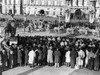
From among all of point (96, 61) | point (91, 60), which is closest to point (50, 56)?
point (91, 60)

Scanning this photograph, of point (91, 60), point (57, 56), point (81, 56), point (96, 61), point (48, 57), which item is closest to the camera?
point (96, 61)

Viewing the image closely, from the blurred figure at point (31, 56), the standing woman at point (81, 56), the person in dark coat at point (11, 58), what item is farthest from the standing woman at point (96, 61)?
the person in dark coat at point (11, 58)

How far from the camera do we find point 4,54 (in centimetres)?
1509

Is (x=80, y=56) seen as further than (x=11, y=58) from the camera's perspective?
Yes

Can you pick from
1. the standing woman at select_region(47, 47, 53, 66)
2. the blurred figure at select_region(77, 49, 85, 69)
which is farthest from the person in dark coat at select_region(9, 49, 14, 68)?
the blurred figure at select_region(77, 49, 85, 69)

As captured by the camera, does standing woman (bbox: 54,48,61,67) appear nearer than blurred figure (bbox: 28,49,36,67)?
No

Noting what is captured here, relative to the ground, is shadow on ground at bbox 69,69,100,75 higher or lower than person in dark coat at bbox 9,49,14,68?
lower

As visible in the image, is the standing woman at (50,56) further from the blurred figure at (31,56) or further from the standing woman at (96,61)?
the standing woman at (96,61)

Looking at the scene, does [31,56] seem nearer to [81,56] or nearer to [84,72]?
[81,56]

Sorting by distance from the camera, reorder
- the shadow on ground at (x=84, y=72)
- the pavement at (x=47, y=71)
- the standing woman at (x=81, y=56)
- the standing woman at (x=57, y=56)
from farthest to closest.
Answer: the standing woman at (x=57, y=56) → the standing woman at (x=81, y=56) → the shadow on ground at (x=84, y=72) → the pavement at (x=47, y=71)

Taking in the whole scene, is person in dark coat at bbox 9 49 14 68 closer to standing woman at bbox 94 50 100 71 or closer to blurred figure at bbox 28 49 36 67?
blurred figure at bbox 28 49 36 67

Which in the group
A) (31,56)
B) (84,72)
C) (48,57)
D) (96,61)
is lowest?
(84,72)

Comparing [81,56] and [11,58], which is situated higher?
[81,56]

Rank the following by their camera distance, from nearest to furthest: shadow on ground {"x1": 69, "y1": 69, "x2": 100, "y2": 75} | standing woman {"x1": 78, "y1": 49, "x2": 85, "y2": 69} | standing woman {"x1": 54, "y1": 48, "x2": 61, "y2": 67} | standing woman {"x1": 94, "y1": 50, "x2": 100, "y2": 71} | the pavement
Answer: the pavement
shadow on ground {"x1": 69, "y1": 69, "x2": 100, "y2": 75}
standing woman {"x1": 94, "y1": 50, "x2": 100, "y2": 71}
standing woman {"x1": 78, "y1": 49, "x2": 85, "y2": 69}
standing woman {"x1": 54, "y1": 48, "x2": 61, "y2": 67}
